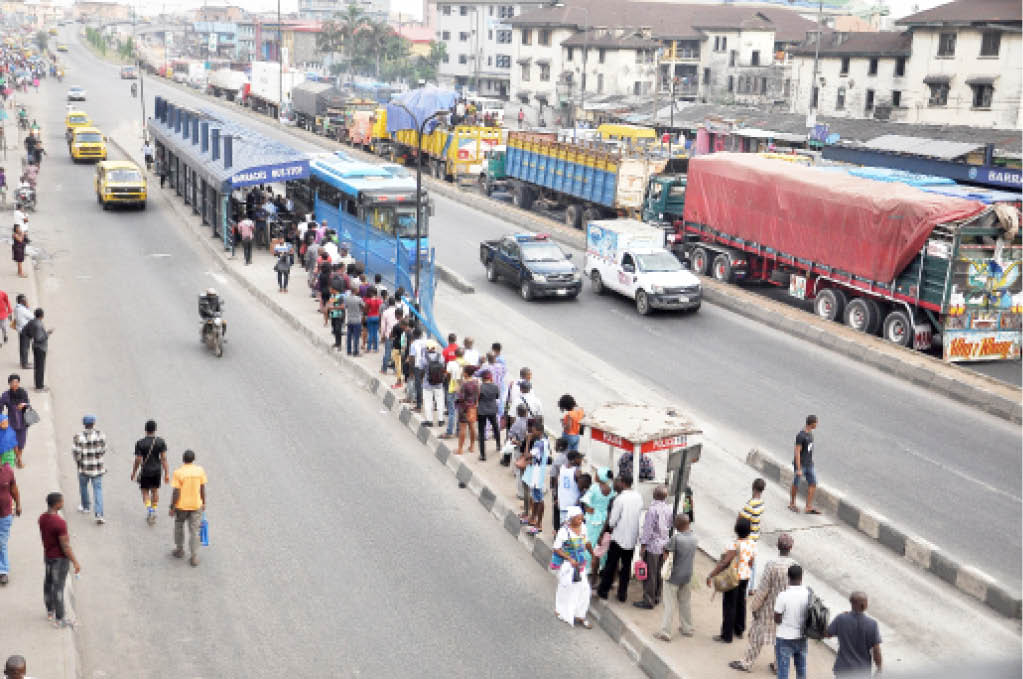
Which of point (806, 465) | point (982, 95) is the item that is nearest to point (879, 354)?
point (806, 465)

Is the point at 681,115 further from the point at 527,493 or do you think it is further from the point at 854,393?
the point at 527,493

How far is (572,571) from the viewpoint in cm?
1140

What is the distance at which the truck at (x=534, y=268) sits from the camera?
2777cm

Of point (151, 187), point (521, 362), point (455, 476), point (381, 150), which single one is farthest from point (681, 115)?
point (455, 476)

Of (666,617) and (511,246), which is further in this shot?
(511,246)

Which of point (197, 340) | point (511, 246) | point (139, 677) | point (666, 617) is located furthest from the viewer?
point (511, 246)

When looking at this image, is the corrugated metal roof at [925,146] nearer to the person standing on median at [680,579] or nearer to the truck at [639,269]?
the truck at [639,269]

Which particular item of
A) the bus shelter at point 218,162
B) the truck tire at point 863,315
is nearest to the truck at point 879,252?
the truck tire at point 863,315

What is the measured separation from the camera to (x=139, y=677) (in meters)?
10.2

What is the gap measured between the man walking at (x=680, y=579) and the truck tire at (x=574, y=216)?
2793 cm

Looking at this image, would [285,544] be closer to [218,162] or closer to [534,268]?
[534,268]

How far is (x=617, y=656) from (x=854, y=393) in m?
11.6

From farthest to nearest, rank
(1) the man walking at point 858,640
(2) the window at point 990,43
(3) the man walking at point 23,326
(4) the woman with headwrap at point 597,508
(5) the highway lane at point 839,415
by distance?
(2) the window at point 990,43
(3) the man walking at point 23,326
(5) the highway lane at point 839,415
(4) the woman with headwrap at point 597,508
(1) the man walking at point 858,640

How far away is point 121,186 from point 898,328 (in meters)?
28.7
